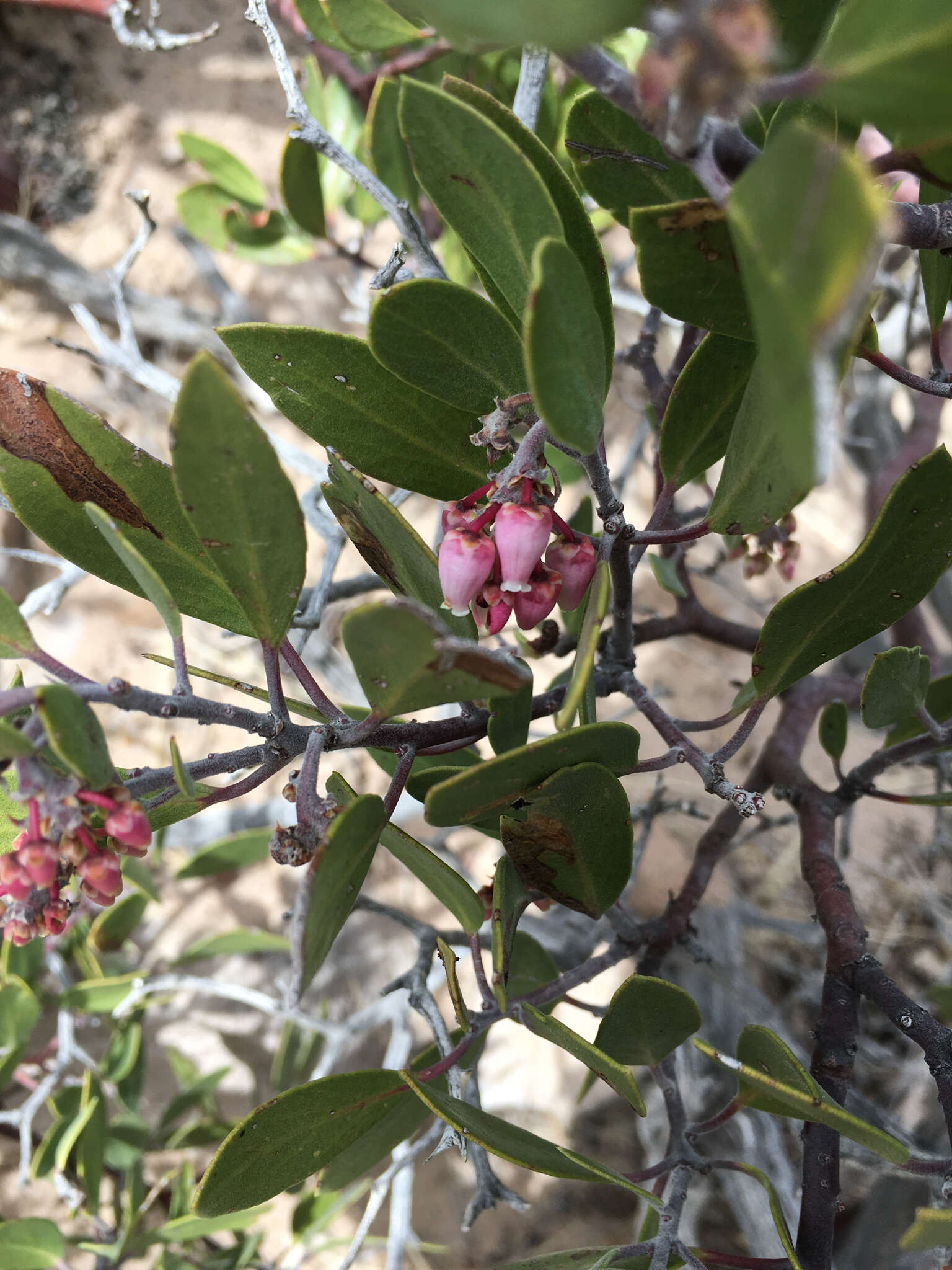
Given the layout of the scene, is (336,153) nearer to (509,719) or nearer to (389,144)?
(389,144)

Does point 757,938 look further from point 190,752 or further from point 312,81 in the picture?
point 312,81

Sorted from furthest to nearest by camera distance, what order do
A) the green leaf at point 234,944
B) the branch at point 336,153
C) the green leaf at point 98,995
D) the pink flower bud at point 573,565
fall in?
the green leaf at point 234,944 < the green leaf at point 98,995 < the branch at point 336,153 < the pink flower bud at point 573,565

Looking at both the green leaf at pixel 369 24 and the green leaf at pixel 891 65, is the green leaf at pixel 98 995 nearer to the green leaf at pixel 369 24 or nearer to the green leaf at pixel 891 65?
the green leaf at pixel 369 24

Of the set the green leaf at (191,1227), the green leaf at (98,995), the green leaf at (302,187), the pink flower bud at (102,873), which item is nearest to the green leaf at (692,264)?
the pink flower bud at (102,873)

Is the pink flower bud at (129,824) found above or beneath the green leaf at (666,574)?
beneath

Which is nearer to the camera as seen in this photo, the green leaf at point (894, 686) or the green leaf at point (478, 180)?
the green leaf at point (478, 180)

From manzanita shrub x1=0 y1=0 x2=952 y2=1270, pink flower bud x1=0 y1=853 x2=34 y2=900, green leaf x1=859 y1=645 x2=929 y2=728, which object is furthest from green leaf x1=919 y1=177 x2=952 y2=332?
pink flower bud x1=0 y1=853 x2=34 y2=900

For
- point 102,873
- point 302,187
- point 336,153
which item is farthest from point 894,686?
point 302,187

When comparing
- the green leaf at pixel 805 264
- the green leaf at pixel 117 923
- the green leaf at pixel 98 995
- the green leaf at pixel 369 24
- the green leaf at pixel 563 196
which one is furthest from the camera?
the green leaf at pixel 98 995
